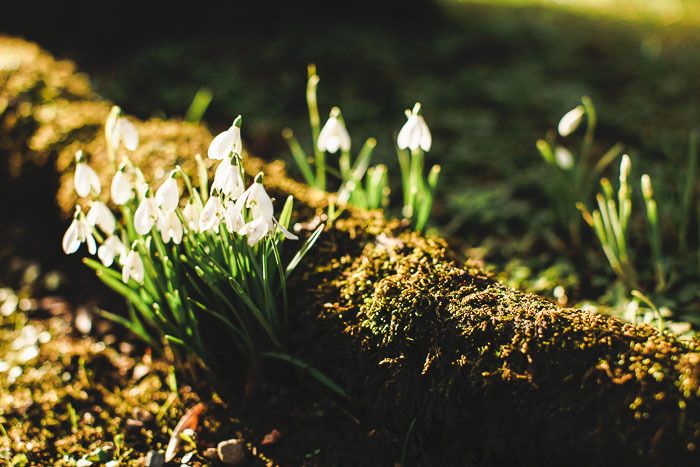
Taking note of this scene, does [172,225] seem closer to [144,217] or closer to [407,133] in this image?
[144,217]

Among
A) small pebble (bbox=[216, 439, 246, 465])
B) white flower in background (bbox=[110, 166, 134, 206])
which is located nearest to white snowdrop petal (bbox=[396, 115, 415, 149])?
white flower in background (bbox=[110, 166, 134, 206])

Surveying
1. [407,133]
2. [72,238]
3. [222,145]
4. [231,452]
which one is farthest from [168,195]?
[231,452]

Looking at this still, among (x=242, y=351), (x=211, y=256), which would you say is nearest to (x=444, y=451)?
(x=242, y=351)

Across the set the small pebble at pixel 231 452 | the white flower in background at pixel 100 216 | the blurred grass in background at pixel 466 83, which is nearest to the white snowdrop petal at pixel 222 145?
the white flower in background at pixel 100 216

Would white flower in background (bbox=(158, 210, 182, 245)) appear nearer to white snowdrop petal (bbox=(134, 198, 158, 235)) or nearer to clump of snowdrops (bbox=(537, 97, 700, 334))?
white snowdrop petal (bbox=(134, 198, 158, 235))

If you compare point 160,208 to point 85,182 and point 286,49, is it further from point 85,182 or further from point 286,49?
point 286,49

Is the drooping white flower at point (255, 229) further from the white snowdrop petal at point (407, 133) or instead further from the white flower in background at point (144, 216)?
the white snowdrop petal at point (407, 133)
